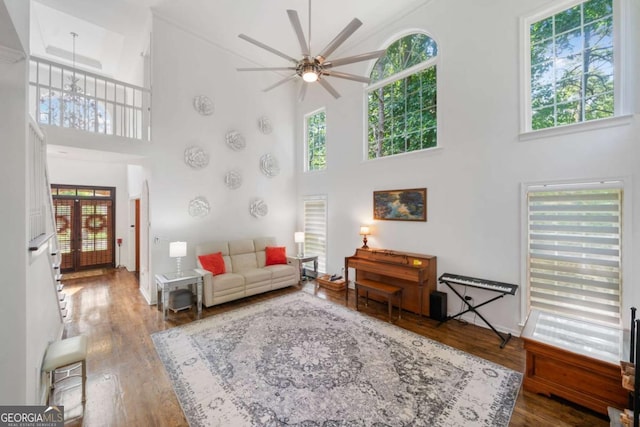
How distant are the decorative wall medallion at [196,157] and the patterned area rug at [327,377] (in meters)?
2.85

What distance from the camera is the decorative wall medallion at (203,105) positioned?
4.84 meters

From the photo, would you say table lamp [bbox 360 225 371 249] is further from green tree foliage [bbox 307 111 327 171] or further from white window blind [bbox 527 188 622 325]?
white window blind [bbox 527 188 622 325]

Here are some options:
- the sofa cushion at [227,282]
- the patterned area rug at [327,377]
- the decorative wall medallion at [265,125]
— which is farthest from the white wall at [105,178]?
the patterned area rug at [327,377]

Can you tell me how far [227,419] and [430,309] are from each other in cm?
296

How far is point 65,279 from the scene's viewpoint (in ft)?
18.9

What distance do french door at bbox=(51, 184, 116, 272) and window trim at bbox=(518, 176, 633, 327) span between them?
9.19 meters

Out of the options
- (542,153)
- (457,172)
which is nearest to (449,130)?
(457,172)

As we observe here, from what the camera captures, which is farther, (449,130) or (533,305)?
(449,130)

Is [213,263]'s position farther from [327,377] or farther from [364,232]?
[327,377]

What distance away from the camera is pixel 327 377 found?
7.99 ft

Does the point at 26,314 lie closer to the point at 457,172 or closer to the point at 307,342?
the point at 307,342

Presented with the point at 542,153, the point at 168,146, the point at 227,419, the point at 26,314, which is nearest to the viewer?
the point at 26,314

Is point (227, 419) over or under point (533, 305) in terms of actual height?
under

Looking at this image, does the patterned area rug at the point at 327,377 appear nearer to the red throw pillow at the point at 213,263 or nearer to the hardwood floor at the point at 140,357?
the hardwood floor at the point at 140,357
